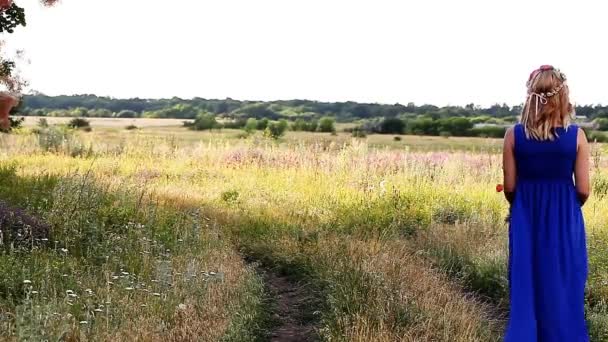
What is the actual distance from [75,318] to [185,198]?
21.4 feet

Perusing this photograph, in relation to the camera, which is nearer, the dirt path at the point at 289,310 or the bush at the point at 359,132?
the dirt path at the point at 289,310

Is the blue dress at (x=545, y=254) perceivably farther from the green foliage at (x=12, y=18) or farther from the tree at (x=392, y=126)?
the tree at (x=392, y=126)

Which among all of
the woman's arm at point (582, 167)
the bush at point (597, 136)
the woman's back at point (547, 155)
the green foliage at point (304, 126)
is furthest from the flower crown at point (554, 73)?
the green foliage at point (304, 126)

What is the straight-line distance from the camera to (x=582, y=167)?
14.9 ft

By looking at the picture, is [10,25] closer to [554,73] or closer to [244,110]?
[554,73]

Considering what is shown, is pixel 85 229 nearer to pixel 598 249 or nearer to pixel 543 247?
pixel 543 247

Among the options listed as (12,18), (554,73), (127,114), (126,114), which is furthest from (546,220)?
(127,114)

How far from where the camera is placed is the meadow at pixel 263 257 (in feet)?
16.7

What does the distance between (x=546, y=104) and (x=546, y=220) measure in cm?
73

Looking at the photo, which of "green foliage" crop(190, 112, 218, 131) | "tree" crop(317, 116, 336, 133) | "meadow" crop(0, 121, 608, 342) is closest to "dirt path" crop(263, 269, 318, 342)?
"meadow" crop(0, 121, 608, 342)

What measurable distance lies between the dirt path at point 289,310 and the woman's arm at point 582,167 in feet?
6.88

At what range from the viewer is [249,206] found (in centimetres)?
1086

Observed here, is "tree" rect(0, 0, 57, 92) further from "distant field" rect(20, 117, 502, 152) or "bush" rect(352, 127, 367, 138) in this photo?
"bush" rect(352, 127, 367, 138)

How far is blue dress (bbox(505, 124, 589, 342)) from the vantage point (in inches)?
180
